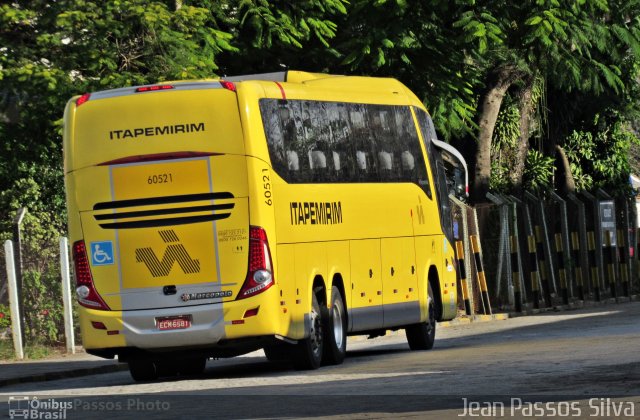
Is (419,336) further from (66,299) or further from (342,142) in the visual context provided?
(66,299)

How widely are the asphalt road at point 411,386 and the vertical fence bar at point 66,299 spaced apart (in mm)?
3602

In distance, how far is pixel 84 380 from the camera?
69.6 ft

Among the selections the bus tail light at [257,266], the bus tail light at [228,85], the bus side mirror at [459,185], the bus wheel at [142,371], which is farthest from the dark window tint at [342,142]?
the bus wheel at [142,371]

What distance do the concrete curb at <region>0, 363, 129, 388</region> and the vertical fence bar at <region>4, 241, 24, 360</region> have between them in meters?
2.66

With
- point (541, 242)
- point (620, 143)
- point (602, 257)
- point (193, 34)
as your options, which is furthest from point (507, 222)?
point (620, 143)

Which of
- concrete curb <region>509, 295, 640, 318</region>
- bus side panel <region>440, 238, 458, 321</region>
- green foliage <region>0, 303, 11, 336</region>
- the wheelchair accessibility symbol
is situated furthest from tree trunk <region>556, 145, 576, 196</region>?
the wheelchair accessibility symbol

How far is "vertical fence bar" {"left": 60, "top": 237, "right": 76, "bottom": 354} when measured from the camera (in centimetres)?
2644

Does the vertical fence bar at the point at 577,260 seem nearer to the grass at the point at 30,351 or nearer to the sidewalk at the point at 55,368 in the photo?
the sidewalk at the point at 55,368

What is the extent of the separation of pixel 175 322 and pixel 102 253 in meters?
1.24

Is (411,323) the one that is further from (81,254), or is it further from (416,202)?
(81,254)

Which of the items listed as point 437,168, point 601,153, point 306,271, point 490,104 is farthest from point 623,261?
point 306,271

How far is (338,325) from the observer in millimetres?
20938

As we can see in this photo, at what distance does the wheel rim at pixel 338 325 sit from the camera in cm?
2067

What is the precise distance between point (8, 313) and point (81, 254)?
8.43 m
